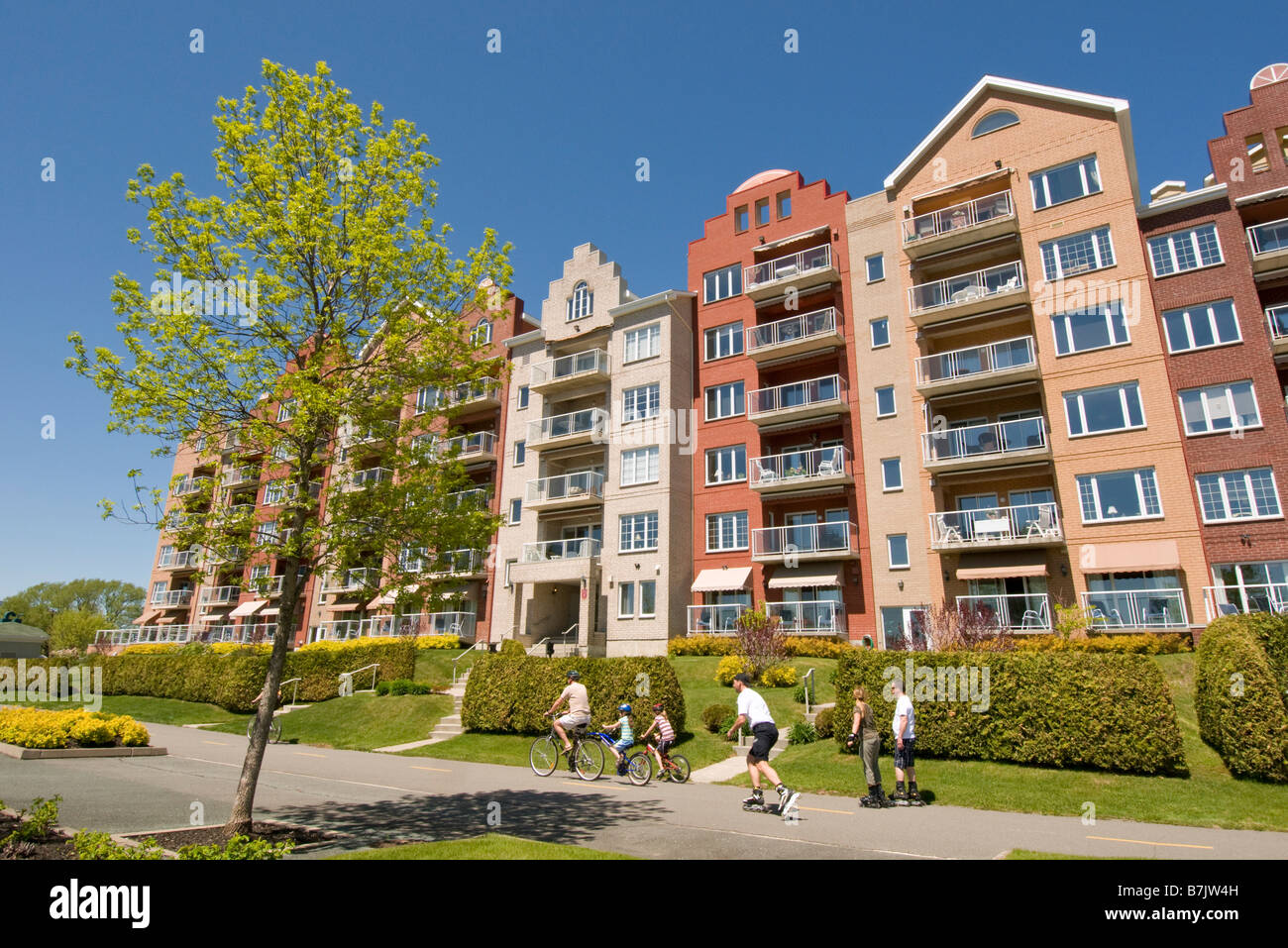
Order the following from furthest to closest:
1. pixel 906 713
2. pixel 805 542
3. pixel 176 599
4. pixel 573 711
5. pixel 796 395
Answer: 1. pixel 176 599
2. pixel 796 395
3. pixel 805 542
4. pixel 573 711
5. pixel 906 713

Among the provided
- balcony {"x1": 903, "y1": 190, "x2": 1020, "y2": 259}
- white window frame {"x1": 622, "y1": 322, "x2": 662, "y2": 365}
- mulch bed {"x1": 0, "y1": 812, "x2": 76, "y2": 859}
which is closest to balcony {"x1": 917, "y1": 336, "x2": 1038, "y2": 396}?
balcony {"x1": 903, "y1": 190, "x2": 1020, "y2": 259}

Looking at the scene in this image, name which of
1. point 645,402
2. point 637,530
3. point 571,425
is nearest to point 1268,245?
point 645,402

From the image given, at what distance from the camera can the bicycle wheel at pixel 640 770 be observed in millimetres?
13648

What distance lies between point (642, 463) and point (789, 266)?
10.8 metres

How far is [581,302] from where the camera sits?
36.7 meters

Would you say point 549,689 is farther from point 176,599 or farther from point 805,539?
point 176,599

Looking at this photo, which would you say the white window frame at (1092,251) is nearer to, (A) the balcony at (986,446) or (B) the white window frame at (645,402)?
(A) the balcony at (986,446)

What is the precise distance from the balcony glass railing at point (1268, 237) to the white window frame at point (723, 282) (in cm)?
1837

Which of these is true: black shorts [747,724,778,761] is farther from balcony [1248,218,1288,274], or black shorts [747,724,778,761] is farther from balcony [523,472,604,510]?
balcony [1248,218,1288,274]
